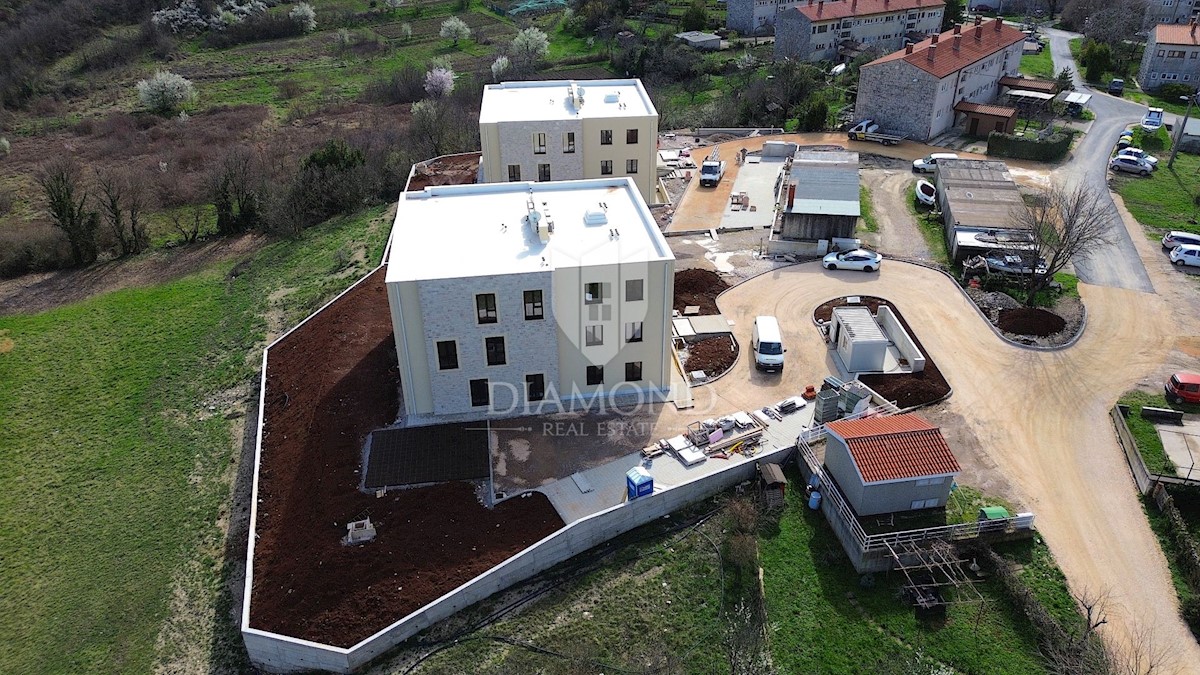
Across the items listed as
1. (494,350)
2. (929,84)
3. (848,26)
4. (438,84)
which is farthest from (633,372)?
(848,26)

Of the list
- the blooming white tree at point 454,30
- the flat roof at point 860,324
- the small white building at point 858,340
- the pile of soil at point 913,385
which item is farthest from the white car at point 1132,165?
the blooming white tree at point 454,30

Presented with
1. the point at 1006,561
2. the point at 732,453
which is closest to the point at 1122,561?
the point at 1006,561

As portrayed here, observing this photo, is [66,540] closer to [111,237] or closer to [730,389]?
[730,389]

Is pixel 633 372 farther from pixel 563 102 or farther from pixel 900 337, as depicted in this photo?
pixel 563 102

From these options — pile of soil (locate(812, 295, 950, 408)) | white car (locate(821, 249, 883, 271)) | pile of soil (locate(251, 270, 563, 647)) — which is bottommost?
pile of soil (locate(251, 270, 563, 647))

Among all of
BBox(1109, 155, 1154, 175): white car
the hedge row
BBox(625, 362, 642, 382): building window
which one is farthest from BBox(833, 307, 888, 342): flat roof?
BBox(1109, 155, 1154, 175): white car

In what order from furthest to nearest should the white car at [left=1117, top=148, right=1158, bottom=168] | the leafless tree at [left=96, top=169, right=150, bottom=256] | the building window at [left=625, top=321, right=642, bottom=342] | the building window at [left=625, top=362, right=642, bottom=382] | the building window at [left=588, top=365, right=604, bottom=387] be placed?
1. the leafless tree at [left=96, top=169, right=150, bottom=256]
2. the white car at [left=1117, top=148, right=1158, bottom=168]
3. the building window at [left=625, top=362, right=642, bottom=382]
4. the building window at [left=588, top=365, right=604, bottom=387]
5. the building window at [left=625, top=321, right=642, bottom=342]

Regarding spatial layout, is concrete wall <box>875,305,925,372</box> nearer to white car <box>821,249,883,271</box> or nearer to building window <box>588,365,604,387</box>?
white car <box>821,249,883,271</box>
